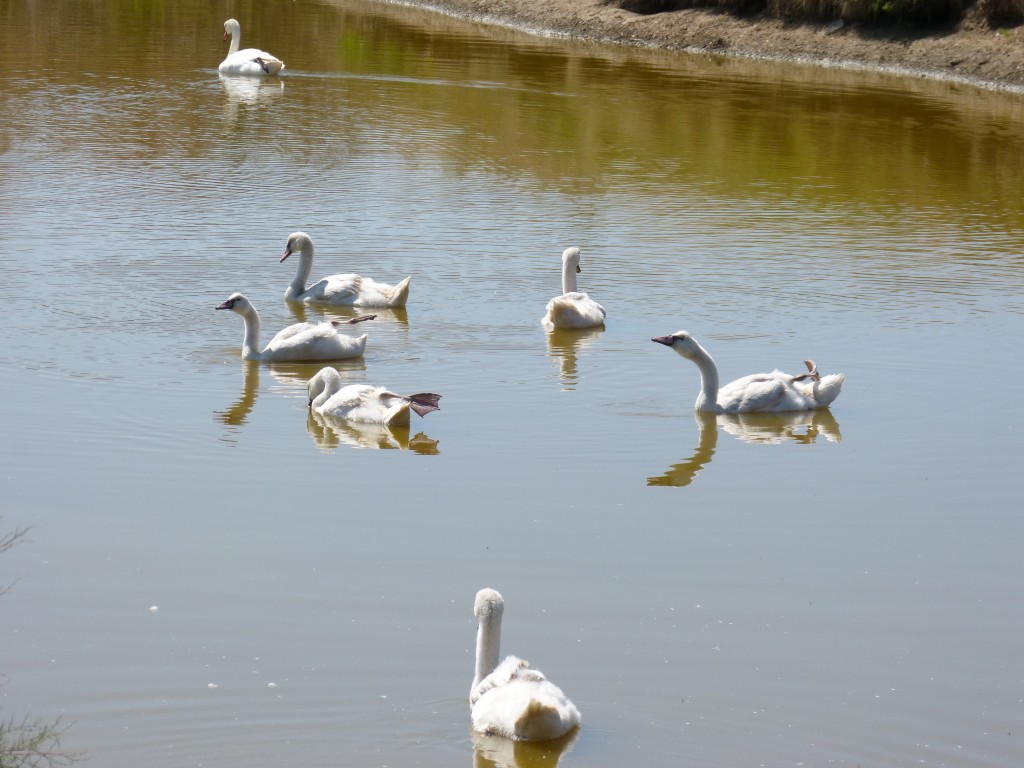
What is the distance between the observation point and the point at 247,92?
28.5 m

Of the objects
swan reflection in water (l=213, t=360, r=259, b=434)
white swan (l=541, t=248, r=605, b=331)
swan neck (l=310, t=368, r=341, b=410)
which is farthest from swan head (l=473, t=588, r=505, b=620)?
white swan (l=541, t=248, r=605, b=331)

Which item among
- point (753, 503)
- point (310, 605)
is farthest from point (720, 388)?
point (310, 605)

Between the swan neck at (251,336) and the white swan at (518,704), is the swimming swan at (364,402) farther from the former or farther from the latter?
the white swan at (518,704)

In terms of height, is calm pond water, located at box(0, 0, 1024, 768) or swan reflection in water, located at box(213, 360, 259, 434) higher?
calm pond water, located at box(0, 0, 1024, 768)

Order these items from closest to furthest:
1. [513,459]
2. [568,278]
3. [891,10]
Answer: [513,459]
[568,278]
[891,10]

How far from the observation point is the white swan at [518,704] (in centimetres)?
651

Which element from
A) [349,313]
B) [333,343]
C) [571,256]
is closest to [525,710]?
[333,343]

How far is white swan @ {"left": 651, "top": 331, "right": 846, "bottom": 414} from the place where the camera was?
11.7 meters

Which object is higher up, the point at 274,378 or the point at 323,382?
the point at 323,382

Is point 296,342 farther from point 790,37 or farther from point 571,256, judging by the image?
point 790,37

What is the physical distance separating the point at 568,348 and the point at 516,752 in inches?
275

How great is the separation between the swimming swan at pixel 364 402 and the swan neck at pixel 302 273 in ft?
11.1

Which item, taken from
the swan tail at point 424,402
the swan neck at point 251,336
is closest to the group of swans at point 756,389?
the swan tail at point 424,402

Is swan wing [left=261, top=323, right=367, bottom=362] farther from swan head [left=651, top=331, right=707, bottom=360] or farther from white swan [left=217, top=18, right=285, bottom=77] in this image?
white swan [left=217, top=18, right=285, bottom=77]
